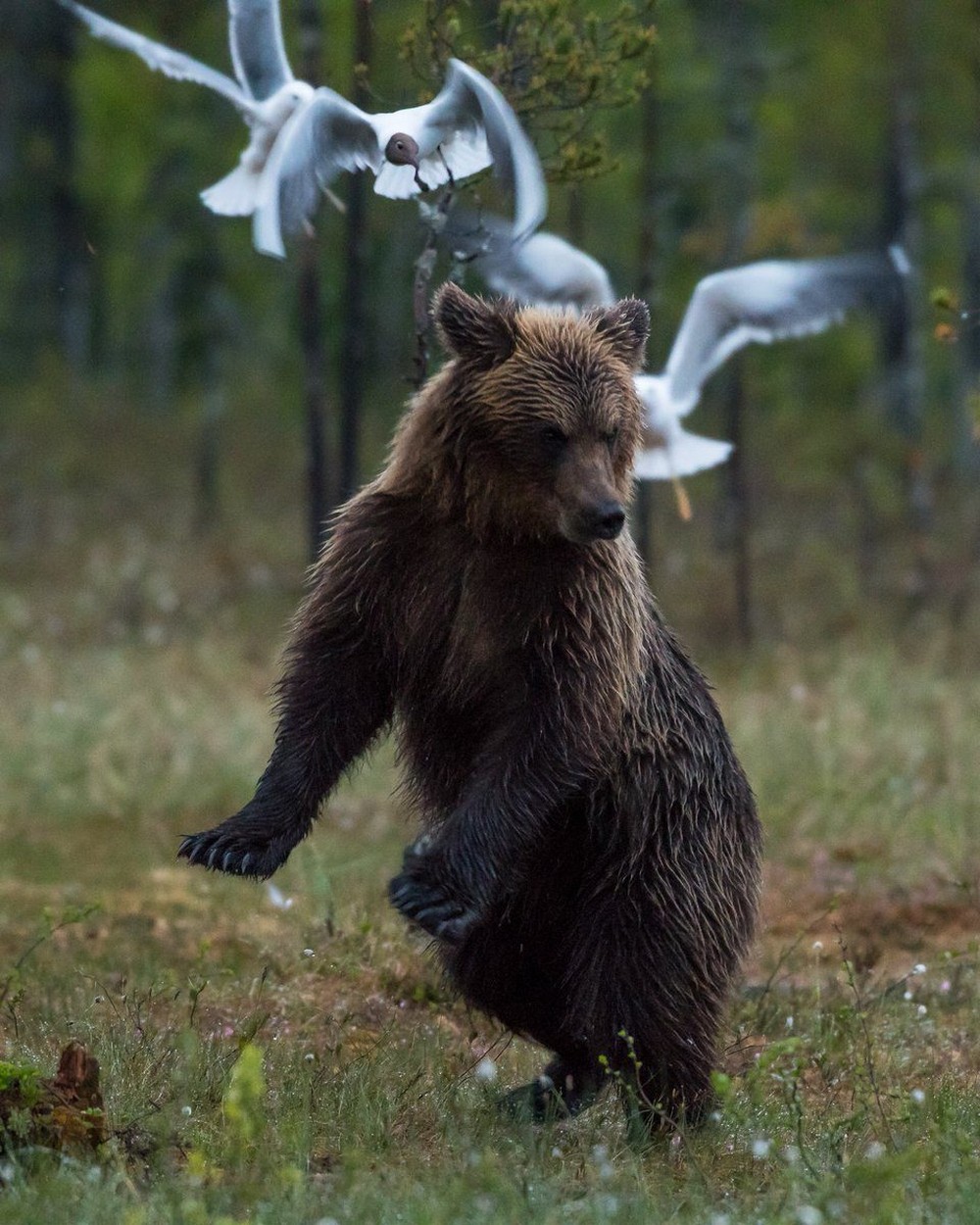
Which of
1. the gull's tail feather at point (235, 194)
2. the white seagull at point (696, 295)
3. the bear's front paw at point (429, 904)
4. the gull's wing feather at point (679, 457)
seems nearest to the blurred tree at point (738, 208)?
the gull's wing feather at point (679, 457)

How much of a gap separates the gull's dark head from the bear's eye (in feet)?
3.53

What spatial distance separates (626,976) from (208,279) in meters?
16.8

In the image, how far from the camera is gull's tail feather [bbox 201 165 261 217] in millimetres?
6117

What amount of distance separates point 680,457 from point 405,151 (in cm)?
335

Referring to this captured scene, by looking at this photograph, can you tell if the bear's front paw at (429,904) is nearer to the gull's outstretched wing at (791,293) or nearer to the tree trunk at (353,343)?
the gull's outstretched wing at (791,293)

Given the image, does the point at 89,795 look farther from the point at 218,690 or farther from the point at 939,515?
the point at 939,515

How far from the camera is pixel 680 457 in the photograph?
8.35 m

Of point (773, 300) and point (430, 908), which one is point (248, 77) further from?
point (430, 908)

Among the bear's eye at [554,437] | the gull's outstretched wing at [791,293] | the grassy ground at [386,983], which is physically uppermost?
the gull's outstretched wing at [791,293]

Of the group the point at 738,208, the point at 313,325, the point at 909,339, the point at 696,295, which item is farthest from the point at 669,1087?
the point at 909,339

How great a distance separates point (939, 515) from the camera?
2328 centimetres

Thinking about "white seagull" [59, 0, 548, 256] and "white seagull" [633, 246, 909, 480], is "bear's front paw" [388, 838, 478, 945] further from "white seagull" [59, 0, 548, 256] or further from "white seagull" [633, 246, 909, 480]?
"white seagull" [633, 246, 909, 480]

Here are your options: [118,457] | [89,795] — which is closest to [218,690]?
[89,795]

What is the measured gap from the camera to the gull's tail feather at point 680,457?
8.20 meters
